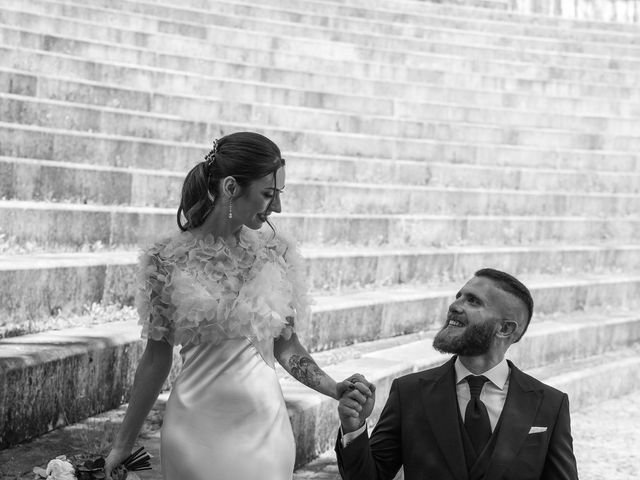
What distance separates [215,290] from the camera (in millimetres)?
2869

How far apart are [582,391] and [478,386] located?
432 centimetres

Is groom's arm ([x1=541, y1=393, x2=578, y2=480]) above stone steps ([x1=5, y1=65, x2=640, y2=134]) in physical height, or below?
below

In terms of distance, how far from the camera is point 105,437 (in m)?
4.21

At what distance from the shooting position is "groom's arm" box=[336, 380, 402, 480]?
2.85 m

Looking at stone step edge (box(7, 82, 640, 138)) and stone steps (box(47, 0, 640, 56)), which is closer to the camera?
stone step edge (box(7, 82, 640, 138))

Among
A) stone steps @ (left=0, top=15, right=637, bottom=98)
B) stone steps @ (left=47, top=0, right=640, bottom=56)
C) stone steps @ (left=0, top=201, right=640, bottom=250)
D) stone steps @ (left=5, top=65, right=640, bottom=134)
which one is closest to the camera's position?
stone steps @ (left=0, top=201, right=640, bottom=250)

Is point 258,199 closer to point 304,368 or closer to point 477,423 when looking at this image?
point 304,368

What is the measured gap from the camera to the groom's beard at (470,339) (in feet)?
9.72

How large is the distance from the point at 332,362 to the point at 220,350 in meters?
3.36

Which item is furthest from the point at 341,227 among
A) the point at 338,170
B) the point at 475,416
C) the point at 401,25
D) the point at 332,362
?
the point at 401,25

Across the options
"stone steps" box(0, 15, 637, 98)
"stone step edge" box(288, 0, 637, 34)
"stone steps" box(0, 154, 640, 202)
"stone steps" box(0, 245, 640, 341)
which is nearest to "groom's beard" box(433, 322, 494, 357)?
"stone steps" box(0, 245, 640, 341)

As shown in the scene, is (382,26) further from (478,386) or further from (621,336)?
Answer: (478,386)

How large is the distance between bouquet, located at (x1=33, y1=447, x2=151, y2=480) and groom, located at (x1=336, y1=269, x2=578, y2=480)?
0.56 m

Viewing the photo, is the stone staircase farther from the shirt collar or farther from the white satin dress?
the shirt collar
